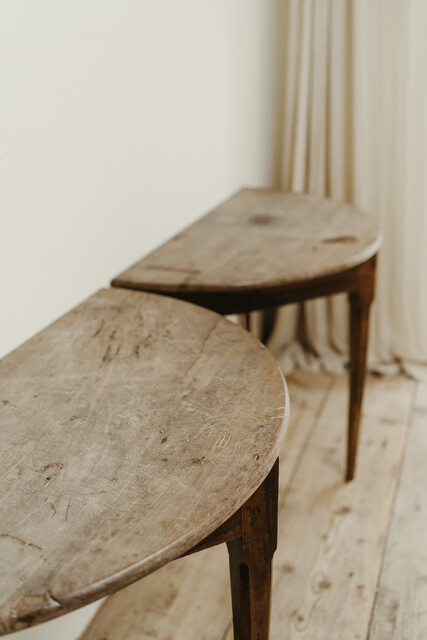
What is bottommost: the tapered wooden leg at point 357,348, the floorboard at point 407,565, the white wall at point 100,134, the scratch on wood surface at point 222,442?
the floorboard at point 407,565

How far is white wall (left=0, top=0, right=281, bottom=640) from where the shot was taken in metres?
1.02

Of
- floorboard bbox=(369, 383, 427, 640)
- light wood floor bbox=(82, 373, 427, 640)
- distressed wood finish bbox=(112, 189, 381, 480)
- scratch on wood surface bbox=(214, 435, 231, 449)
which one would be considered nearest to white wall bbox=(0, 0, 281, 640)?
distressed wood finish bbox=(112, 189, 381, 480)

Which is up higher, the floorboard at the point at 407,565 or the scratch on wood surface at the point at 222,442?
the scratch on wood surface at the point at 222,442

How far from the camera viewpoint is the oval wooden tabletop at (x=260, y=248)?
1.18m

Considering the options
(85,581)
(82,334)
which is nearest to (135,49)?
(82,334)

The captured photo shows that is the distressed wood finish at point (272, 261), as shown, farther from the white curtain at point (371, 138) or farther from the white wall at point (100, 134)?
the white curtain at point (371, 138)

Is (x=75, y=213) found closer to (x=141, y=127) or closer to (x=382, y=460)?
(x=141, y=127)

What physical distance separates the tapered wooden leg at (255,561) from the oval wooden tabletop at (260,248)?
0.46 meters

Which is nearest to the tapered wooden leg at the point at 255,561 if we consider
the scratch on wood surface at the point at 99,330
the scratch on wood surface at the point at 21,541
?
the scratch on wood surface at the point at 21,541

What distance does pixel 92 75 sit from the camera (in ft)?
3.85

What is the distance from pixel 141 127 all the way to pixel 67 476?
0.87 metres

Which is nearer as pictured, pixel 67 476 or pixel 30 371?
pixel 67 476

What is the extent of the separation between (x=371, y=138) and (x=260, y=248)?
3.21ft

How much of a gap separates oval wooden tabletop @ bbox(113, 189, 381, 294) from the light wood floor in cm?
67
